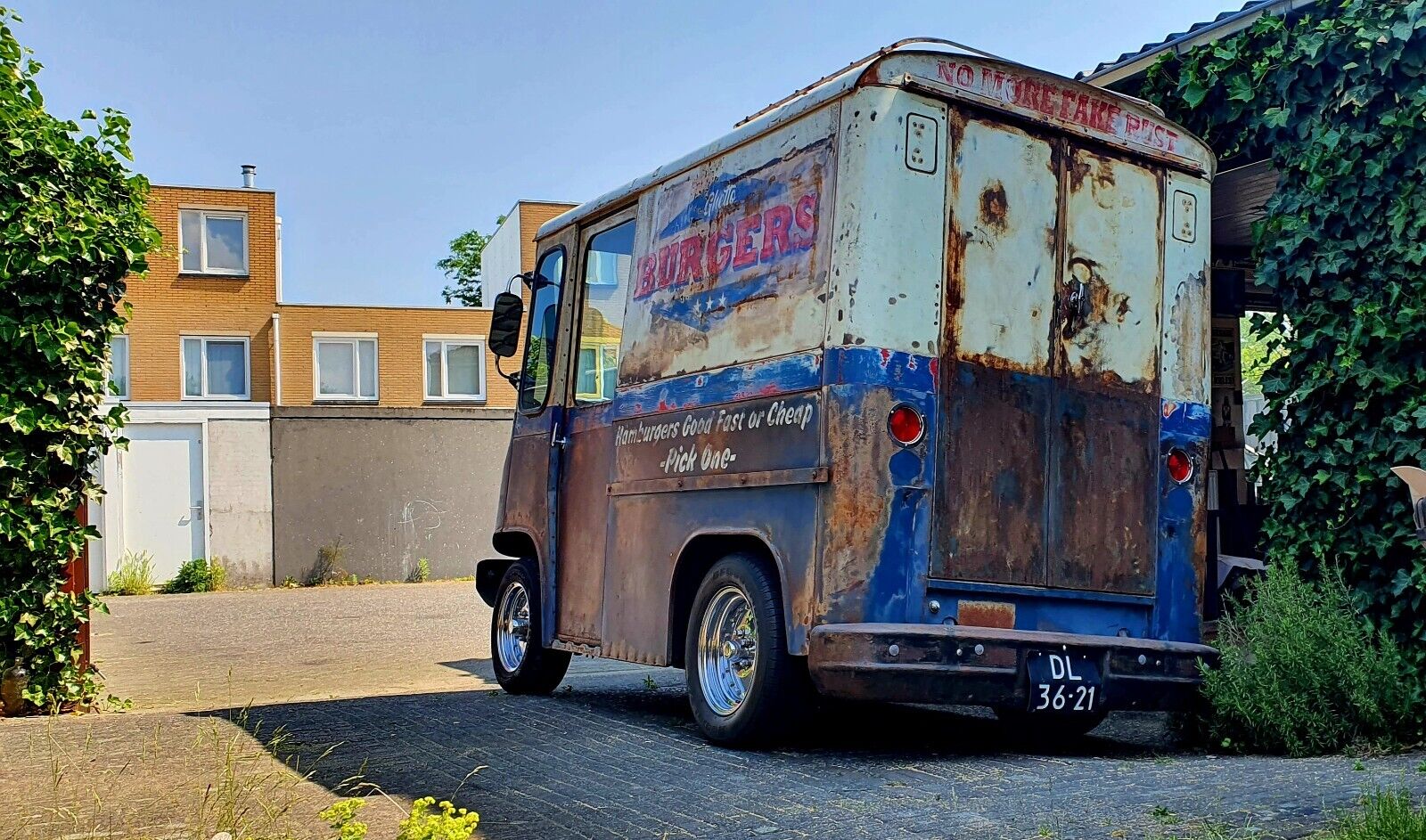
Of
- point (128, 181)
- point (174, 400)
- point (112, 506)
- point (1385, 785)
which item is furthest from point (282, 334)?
point (1385, 785)

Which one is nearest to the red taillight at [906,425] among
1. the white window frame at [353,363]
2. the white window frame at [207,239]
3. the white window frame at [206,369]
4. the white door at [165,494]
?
the white door at [165,494]

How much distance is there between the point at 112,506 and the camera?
28.9m

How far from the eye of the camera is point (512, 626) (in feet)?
31.6

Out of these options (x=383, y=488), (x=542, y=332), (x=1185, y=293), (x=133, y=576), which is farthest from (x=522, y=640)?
(x=383, y=488)

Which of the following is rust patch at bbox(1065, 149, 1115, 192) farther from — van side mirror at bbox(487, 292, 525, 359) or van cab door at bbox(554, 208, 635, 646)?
van side mirror at bbox(487, 292, 525, 359)

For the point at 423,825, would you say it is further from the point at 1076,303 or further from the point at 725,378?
the point at 1076,303

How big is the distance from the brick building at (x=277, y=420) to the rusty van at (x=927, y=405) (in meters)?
24.2

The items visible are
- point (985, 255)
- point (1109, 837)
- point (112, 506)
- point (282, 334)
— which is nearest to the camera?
point (1109, 837)

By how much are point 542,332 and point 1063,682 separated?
Result: 4.42 m

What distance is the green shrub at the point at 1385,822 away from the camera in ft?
13.2

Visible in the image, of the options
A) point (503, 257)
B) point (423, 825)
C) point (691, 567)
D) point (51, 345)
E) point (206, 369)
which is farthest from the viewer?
point (503, 257)

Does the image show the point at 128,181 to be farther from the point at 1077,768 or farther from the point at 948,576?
the point at 1077,768

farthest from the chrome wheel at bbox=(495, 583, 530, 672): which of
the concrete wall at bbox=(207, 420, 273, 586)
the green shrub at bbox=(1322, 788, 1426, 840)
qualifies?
the concrete wall at bbox=(207, 420, 273, 586)

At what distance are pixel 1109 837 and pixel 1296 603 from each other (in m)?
2.61
